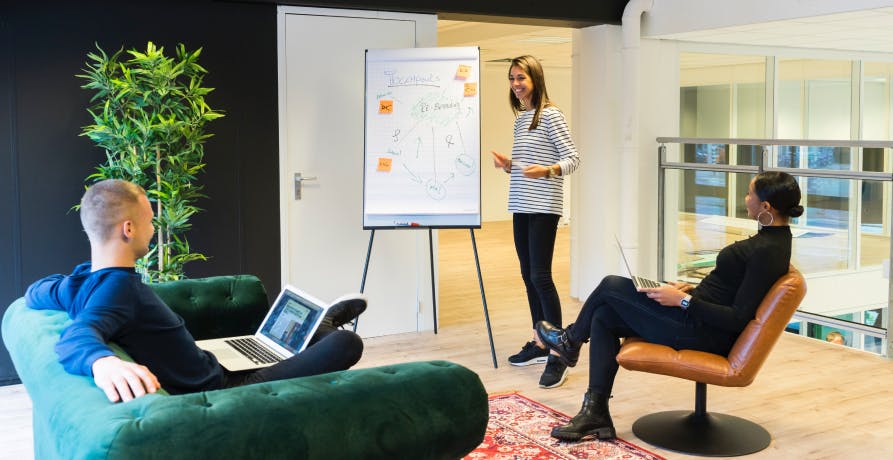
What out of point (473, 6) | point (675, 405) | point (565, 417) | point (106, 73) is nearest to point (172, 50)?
point (106, 73)

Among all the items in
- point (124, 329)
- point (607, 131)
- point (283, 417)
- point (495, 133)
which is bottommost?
point (283, 417)

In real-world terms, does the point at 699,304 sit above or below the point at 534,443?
above

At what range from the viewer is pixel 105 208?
2.44 m

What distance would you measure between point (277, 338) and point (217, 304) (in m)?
0.41

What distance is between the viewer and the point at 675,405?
14.3 ft

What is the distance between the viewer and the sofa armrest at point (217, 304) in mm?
3432

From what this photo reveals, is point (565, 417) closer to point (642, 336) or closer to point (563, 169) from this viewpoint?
point (642, 336)

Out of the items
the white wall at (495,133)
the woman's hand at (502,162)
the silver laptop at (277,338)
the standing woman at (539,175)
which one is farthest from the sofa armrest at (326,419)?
the white wall at (495,133)

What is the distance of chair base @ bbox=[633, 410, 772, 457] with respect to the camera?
376cm

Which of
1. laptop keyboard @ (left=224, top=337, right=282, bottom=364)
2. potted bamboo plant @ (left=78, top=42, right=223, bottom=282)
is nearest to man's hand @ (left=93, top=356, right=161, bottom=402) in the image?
laptop keyboard @ (left=224, top=337, right=282, bottom=364)

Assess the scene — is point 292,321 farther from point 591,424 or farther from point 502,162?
point 502,162

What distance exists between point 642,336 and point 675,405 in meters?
0.72

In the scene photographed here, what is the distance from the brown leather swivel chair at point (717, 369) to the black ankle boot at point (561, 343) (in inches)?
13.3

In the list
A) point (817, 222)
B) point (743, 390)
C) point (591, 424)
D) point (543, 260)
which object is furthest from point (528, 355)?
point (817, 222)
